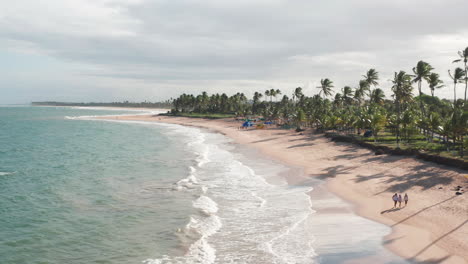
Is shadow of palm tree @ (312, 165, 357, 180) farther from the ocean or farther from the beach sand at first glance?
the ocean

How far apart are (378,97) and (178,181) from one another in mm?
70337

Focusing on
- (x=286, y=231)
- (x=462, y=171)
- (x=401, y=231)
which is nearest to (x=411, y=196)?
(x=401, y=231)

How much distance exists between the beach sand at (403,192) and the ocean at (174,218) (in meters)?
1.53

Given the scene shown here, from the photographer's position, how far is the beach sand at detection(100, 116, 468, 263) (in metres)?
19.4

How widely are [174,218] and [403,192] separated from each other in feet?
64.8

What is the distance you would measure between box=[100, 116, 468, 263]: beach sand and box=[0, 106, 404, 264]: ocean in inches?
60.1

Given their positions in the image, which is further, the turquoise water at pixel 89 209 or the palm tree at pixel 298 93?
the palm tree at pixel 298 93

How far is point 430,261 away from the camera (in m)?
17.4

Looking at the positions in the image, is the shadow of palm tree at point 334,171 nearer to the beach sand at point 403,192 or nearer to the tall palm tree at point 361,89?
the beach sand at point 403,192

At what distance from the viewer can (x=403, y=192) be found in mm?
30078

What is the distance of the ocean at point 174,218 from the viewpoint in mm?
19547

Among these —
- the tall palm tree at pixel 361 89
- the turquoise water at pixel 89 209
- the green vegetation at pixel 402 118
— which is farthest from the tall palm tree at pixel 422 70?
the turquoise water at pixel 89 209

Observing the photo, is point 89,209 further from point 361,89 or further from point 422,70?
point 361,89

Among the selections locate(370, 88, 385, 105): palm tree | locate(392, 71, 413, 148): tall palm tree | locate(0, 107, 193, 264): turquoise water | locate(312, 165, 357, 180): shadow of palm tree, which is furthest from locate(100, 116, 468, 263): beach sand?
locate(370, 88, 385, 105): palm tree
